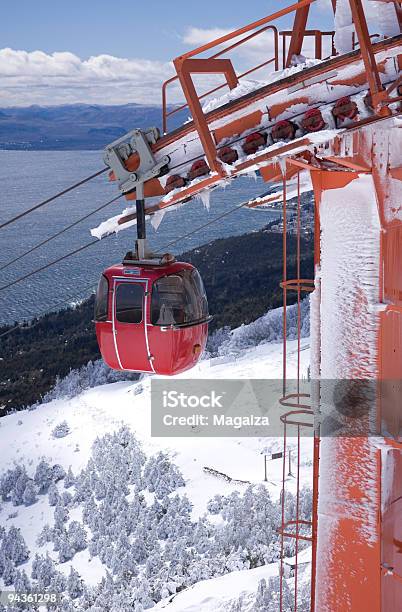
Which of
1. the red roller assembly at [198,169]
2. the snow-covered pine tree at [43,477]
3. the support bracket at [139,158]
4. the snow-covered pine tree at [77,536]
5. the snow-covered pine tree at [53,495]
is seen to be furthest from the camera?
the snow-covered pine tree at [43,477]

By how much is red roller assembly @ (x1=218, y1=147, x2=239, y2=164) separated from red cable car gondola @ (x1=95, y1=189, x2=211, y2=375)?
5.03 ft

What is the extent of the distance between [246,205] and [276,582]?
1094 cm

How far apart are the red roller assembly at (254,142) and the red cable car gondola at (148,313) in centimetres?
171

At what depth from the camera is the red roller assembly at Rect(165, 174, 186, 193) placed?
18.7ft

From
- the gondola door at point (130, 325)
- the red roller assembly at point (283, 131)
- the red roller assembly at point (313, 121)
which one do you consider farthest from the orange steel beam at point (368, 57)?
the gondola door at point (130, 325)

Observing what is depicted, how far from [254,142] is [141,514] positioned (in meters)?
24.2

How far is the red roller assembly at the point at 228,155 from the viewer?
17.3 feet

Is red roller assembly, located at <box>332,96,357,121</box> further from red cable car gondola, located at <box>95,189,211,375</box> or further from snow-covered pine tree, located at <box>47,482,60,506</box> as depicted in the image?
snow-covered pine tree, located at <box>47,482,60,506</box>

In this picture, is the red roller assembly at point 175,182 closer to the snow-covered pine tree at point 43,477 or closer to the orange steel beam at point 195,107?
the orange steel beam at point 195,107

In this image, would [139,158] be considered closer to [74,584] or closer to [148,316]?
[148,316]

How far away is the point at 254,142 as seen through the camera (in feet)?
17.0

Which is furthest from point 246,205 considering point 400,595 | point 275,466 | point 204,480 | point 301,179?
point 204,480

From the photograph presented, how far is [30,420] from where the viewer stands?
46.8 m

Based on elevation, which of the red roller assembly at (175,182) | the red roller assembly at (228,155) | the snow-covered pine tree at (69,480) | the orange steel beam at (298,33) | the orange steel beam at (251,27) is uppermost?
the orange steel beam at (298,33)
